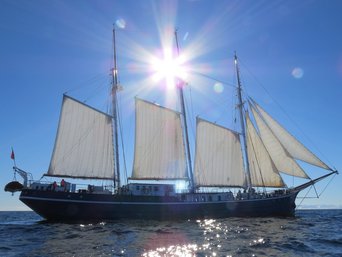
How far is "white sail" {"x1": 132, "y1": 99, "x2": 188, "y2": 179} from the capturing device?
5174 centimetres

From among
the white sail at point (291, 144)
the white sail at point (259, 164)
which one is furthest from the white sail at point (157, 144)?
the white sail at point (291, 144)

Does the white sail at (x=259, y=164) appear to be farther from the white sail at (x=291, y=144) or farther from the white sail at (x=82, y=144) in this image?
the white sail at (x=82, y=144)

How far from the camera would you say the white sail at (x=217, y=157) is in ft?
184

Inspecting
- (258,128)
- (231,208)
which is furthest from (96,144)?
(258,128)

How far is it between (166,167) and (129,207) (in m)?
9.32

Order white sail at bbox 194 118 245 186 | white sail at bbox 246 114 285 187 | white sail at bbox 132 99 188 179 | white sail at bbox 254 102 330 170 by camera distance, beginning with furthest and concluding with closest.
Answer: white sail at bbox 194 118 245 186 < white sail at bbox 246 114 285 187 < white sail at bbox 132 99 188 179 < white sail at bbox 254 102 330 170

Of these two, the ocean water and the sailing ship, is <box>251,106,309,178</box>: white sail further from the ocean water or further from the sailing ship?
the ocean water

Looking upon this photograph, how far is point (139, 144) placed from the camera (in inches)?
2061

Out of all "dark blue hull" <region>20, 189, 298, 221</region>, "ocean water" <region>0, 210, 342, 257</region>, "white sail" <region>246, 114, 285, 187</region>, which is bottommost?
"ocean water" <region>0, 210, 342, 257</region>

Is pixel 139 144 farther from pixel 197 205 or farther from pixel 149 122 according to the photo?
pixel 197 205

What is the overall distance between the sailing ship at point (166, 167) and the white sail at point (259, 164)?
0.15m

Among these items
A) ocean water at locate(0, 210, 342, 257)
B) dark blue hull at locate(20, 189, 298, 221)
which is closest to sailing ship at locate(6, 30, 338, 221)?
dark blue hull at locate(20, 189, 298, 221)

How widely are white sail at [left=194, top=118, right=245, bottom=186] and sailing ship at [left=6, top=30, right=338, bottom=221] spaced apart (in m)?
0.16

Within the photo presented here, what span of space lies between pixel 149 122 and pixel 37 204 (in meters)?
19.6
